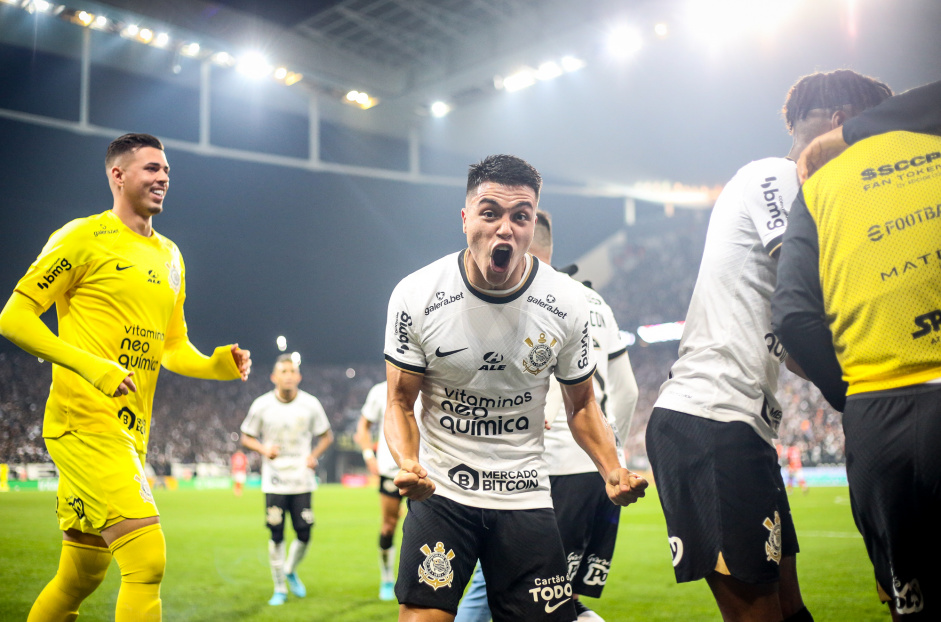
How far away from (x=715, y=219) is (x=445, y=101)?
93.6 ft

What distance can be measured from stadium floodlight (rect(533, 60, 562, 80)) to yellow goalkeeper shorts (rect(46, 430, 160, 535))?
25.4 metres

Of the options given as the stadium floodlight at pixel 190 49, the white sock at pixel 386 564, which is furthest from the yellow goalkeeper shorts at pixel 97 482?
the stadium floodlight at pixel 190 49

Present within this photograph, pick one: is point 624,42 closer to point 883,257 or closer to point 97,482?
point 97,482

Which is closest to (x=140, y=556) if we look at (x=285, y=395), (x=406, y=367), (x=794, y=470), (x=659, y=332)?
(x=406, y=367)

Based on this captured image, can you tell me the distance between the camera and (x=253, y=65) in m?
25.0

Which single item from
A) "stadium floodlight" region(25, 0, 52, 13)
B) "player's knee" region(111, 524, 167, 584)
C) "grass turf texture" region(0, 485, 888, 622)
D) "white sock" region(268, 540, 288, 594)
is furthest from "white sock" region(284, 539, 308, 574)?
"stadium floodlight" region(25, 0, 52, 13)

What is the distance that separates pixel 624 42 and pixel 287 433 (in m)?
19.7

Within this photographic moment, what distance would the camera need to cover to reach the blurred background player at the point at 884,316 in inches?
75.7

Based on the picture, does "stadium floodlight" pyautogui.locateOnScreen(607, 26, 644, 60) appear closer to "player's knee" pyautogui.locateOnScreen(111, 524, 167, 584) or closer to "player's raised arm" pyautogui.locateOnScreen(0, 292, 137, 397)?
"player's raised arm" pyautogui.locateOnScreen(0, 292, 137, 397)

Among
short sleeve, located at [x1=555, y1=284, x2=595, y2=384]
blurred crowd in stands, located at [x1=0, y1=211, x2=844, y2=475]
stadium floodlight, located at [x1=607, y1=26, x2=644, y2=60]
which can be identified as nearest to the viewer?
short sleeve, located at [x1=555, y1=284, x2=595, y2=384]

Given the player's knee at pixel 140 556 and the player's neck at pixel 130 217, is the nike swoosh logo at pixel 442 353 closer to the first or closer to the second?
the player's knee at pixel 140 556

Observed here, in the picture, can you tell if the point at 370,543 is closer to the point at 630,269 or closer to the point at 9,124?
the point at 9,124

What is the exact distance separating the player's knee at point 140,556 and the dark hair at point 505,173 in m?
2.23

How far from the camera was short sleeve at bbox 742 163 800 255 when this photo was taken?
8.61ft
